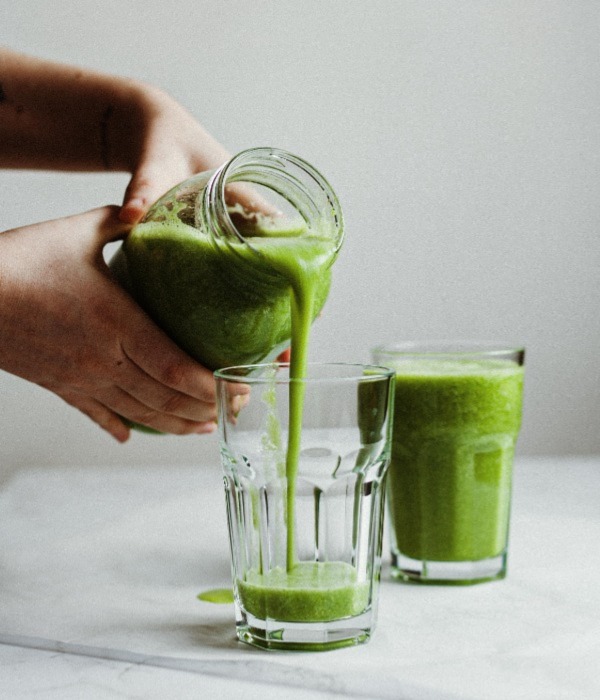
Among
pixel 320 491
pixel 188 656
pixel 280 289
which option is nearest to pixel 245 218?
pixel 280 289

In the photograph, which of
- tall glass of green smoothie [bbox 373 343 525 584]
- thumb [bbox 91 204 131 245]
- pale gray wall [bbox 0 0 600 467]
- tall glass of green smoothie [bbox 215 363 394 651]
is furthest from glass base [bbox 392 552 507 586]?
pale gray wall [bbox 0 0 600 467]

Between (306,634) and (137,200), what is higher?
(137,200)

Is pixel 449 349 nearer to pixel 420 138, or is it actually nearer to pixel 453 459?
pixel 453 459

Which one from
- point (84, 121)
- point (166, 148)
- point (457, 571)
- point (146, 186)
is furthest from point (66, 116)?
point (457, 571)

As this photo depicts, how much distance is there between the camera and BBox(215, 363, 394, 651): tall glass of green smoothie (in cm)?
69

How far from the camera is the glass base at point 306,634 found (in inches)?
26.9

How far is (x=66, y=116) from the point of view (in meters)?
1.15

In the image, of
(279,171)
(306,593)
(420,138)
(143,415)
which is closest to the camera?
(306,593)

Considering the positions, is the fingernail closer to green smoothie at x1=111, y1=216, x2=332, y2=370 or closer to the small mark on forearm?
green smoothie at x1=111, y1=216, x2=332, y2=370

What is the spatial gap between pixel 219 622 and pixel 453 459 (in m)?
0.25

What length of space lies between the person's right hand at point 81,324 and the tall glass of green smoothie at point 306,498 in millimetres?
104

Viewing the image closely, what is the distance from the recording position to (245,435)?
27.7 inches

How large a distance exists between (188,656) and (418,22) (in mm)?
1320

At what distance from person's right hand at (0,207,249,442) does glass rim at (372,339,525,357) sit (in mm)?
180
